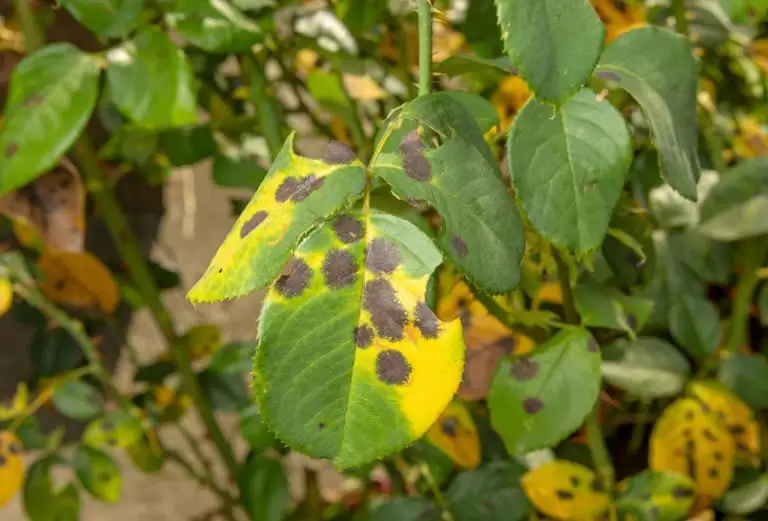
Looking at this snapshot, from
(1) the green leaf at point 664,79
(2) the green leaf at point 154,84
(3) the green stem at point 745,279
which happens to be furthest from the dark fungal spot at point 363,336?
(3) the green stem at point 745,279

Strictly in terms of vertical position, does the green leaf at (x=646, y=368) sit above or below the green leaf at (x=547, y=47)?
below

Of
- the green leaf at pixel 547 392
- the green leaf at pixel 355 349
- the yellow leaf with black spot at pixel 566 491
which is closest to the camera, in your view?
the green leaf at pixel 355 349

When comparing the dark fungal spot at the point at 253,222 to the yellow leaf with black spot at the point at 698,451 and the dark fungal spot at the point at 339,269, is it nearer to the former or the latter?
the dark fungal spot at the point at 339,269

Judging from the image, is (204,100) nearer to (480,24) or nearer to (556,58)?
(480,24)

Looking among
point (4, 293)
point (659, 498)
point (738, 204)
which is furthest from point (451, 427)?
point (4, 293)

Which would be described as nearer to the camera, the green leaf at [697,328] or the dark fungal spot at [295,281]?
the dark fungal spot at [295,281]

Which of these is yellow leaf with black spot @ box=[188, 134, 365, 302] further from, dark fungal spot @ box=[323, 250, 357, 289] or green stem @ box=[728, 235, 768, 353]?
green stem @ box=[728, 235, 768, 353]

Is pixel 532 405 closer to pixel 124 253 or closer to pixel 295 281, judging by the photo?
pixel 295 281

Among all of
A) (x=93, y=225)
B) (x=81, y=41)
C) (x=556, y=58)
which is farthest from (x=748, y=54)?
(x=93, y=225)
